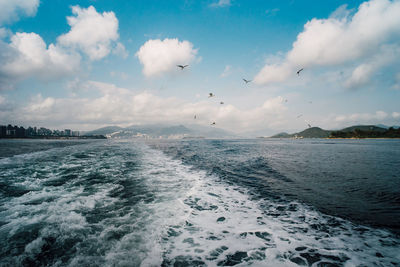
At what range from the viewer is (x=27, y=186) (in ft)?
32.2

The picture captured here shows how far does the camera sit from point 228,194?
30.9 ft

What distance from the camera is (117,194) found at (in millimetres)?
8820

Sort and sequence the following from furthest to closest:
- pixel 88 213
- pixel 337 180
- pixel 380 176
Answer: pixel 380 176 → pixel 337 180 → pixel 88 213

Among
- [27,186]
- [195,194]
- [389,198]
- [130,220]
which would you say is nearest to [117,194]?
[130,220]

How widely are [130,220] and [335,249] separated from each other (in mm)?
6419

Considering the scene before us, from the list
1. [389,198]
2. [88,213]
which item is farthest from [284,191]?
[88,213]

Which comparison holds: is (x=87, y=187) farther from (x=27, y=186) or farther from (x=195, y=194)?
(x=195, y=194)

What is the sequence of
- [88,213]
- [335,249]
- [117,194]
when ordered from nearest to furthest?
[335,249]
[88,213]
[117,194]

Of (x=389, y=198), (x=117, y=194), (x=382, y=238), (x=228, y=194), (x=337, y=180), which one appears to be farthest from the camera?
(x=337, y=180)

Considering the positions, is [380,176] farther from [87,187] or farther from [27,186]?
[27,186]

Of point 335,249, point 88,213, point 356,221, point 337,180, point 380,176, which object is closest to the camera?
point 335,249

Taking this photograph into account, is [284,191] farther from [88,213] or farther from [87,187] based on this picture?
[87,187]

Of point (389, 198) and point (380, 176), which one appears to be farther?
point (380, 176)

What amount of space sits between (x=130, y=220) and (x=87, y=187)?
5558 millimetres
